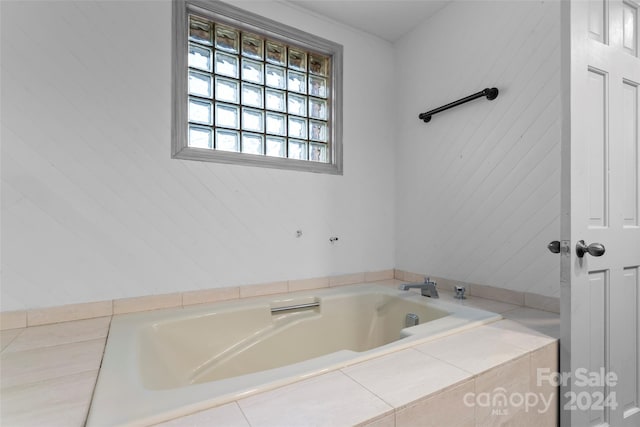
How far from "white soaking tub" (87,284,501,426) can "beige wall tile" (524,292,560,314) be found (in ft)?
1.05

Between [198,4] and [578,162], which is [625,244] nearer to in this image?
[578,162]

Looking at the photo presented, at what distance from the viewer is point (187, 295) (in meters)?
1.57

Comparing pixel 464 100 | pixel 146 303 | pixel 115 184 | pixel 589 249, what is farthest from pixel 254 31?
pixel 589 249

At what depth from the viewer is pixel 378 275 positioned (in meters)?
2.22

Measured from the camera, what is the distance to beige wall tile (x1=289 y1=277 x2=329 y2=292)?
1.87 metres

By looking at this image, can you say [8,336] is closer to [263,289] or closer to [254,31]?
[263,289]

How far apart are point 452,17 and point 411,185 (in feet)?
3.58

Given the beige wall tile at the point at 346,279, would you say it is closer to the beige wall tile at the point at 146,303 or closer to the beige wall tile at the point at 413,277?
the beige wall tile at the point at 413,277

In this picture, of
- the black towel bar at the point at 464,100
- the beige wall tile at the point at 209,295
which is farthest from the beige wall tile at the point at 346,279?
the black towel bar at the point at 464,100

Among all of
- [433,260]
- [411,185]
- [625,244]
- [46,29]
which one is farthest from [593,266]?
[46,29]

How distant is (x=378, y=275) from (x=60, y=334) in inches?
70.5

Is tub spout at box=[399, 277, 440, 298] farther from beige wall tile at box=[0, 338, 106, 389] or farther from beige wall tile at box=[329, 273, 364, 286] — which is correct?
beige wall tile at box=[0, 338, 106, 389]

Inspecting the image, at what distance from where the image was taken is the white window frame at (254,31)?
1.56 meters

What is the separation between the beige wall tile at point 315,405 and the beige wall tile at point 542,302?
46.1 inches
